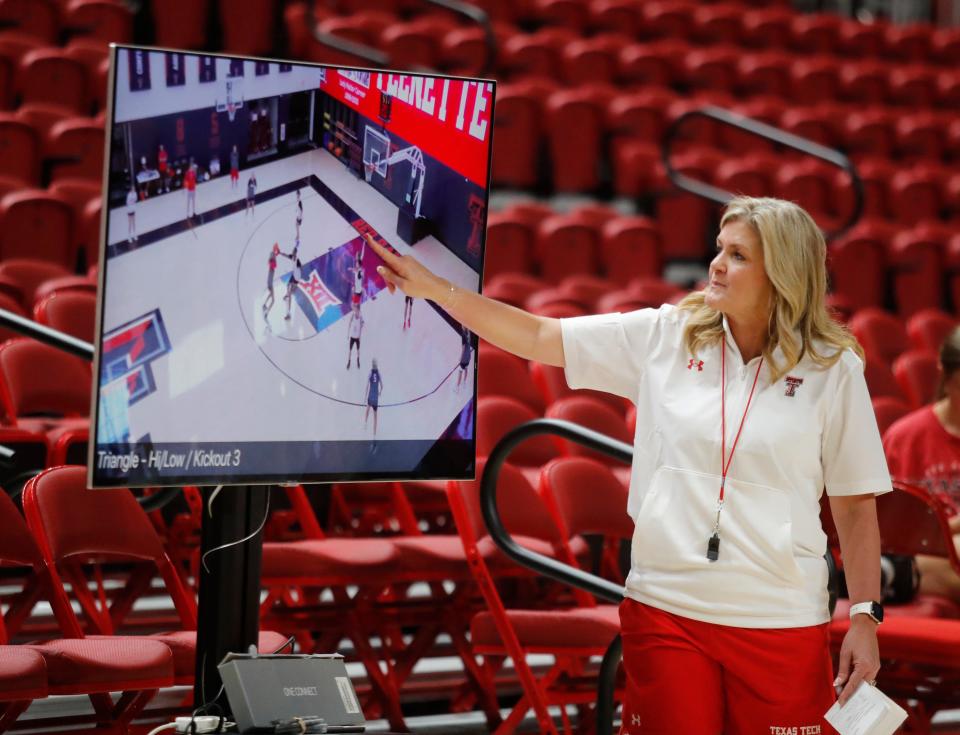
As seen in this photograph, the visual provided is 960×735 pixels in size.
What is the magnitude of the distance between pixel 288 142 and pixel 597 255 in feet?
17.2

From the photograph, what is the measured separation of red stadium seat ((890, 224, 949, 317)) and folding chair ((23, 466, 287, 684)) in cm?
576

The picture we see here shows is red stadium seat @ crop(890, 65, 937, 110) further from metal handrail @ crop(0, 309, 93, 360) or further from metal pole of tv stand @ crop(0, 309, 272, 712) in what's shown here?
metal pole of tv stand @ crop(0, 309, 272, 712)

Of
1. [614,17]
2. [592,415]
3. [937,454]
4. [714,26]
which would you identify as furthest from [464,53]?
[937,454]

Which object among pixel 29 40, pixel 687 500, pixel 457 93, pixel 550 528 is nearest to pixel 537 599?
pixel 550 528

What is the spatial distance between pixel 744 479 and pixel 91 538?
5.41ft

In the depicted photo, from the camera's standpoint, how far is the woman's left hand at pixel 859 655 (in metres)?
2.34

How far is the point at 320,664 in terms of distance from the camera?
2156mm

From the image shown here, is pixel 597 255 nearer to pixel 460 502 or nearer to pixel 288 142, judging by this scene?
pixel 460 502

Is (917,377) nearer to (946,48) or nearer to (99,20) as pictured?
(99,20)

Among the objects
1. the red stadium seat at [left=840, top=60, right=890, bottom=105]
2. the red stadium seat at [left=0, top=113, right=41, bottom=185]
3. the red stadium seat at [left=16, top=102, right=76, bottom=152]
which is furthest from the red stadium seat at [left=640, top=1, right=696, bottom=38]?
the red stadium seat at [left=0, top=113, right=41, bottom=185]

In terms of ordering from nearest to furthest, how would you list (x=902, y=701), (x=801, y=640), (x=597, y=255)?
(x=801, y=640) → (x=902, y=701) → (x=597, y=255)

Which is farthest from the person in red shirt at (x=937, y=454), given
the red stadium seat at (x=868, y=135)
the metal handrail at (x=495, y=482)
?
the red stadium seat at (x=868, y=135)

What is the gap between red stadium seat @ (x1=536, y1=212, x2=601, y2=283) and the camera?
7.05m

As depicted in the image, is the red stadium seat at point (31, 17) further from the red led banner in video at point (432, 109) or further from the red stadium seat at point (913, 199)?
the red led banner in video at point (432, 109)
